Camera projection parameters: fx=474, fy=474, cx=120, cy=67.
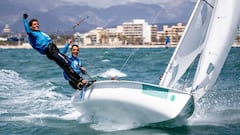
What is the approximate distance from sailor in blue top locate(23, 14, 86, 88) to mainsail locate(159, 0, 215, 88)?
1459 millimetres

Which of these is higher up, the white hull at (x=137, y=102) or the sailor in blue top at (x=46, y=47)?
the sailor in blue top at (x=46, y=47)

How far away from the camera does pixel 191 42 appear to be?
314 inches

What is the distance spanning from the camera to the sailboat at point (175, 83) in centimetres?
697

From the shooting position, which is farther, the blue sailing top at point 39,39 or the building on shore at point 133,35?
the building on shore at point 133,35

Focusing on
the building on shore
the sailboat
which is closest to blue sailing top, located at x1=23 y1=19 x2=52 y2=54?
the sailboat

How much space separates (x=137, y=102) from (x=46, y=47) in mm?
1835

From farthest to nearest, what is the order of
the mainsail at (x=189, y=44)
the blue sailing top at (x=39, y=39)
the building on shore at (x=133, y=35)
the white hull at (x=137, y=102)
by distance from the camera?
the building on shore at (x=133, y=35)
the mainsail at (x=189, y=44)
the blue sailing top at (x=39, y=39)
the white hull at (x=137, y=102)

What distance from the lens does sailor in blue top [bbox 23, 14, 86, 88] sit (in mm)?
7625

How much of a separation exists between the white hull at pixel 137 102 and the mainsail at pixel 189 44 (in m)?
0.81

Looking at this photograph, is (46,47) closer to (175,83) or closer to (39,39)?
(39,39)

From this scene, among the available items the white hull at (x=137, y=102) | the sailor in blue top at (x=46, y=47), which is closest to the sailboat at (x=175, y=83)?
the white hull at (x=137, y=102)

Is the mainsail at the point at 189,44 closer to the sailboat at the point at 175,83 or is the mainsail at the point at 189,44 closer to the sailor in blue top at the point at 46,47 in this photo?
the sailboat at the point at 175,83

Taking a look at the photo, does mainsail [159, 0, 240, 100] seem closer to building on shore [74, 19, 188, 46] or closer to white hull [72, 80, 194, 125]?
white hull [72, 80, 194, 125]

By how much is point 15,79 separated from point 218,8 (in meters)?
12.1
